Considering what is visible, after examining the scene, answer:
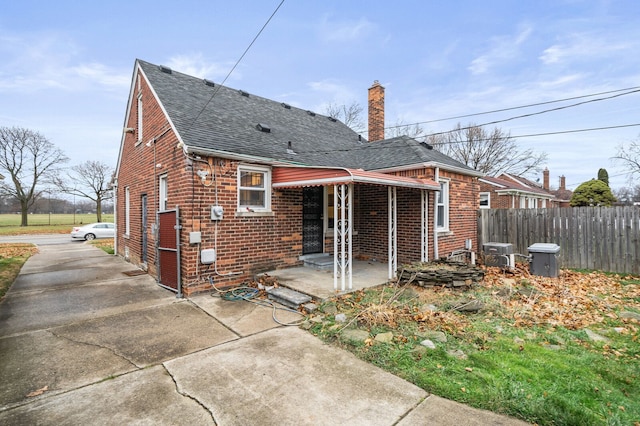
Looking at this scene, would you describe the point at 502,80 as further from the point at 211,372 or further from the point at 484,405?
the point at 211,372

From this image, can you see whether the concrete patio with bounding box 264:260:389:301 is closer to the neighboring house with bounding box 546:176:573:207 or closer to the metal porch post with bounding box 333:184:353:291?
the metal porch post with bounding box 333:184:353:291

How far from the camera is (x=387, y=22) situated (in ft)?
26.8

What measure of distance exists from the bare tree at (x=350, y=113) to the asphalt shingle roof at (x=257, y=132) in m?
16.2

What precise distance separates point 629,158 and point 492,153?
11.4 metres

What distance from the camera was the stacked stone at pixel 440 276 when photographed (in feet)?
22.3

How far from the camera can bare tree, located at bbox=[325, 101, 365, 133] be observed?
28.3 meters

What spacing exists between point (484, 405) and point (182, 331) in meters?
4.35

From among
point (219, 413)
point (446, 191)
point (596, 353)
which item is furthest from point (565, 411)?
point (446, 191)

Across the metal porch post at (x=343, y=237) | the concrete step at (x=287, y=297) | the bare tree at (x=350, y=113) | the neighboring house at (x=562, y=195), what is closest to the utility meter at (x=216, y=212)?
the concrete step at (x=287, y=297)

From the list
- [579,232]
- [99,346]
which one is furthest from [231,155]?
[579,232]

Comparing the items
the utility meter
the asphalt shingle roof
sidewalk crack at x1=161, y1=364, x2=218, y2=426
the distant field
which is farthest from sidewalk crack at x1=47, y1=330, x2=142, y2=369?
the distant field

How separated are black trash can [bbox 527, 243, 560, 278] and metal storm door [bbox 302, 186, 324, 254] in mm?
6259

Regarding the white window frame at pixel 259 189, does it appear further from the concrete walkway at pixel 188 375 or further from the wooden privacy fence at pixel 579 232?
the wooden privacy fence at pixel 579 232

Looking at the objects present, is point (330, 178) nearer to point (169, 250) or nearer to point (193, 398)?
point (193, 398)
